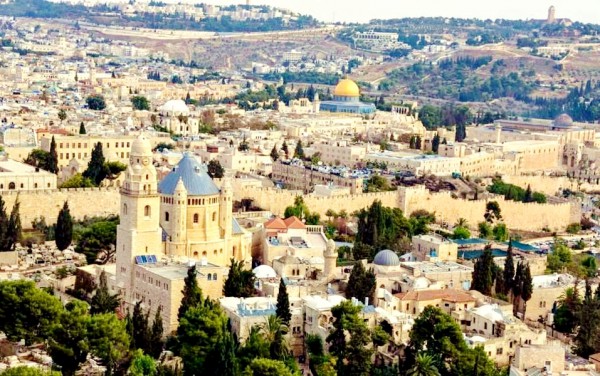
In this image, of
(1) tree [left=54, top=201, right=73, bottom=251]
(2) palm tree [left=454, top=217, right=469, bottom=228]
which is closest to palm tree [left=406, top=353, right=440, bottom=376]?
(1) tree [left=54, top=201, right=73, bottom=251]

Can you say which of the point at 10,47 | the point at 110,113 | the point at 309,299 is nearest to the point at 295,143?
the point at 110,113

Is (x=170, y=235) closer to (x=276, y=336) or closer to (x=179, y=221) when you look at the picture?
(x=179, y=221)

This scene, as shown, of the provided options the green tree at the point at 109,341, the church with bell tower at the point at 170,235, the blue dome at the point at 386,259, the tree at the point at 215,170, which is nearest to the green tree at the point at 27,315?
the green tree at the point at 109,341

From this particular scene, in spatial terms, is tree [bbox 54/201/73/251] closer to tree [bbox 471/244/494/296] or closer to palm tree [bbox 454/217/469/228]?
tree [bbox 471/244/494/296]

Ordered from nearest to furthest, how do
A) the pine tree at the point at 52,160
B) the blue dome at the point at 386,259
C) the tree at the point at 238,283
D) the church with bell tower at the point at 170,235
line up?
the tree at the point at 238,283 → the church with bell tower at the point at 170,235 → the blue dome at the point at 386,259 → the pine tree at the point at 52,160

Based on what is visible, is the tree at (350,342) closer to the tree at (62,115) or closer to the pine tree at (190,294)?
the pine tree at (190,294)
